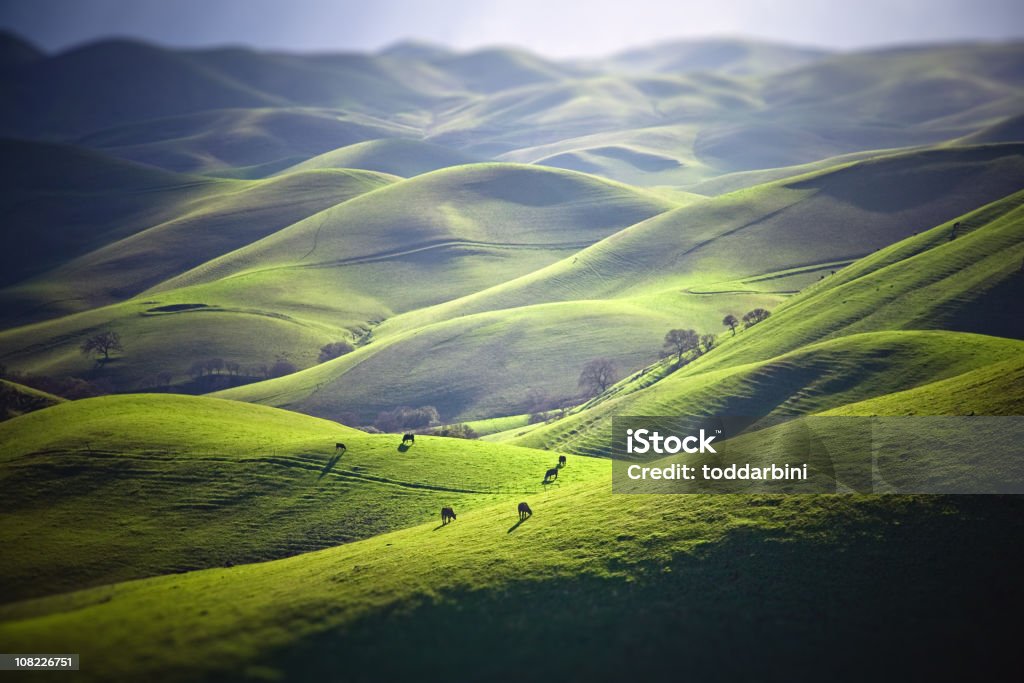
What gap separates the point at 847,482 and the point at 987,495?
770 centimetres

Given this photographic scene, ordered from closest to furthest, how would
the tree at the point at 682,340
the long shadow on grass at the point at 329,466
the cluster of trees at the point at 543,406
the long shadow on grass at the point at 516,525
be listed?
the long shadow on grass at the point at 516,525 → the long shadow on grass at the point at 329,466 → the cluster of trees at the point at 543,406 → the tree at the point at 682,340

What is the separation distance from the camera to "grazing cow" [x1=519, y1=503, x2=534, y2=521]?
56.0 metres

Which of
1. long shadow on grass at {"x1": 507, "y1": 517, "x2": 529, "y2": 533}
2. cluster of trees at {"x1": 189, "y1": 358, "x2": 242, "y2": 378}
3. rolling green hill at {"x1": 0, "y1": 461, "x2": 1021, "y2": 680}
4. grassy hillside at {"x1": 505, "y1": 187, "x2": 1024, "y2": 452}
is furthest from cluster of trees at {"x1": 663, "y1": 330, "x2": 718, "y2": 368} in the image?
cluster of trees at {"x1": 189, "y1": 358, "x2": 242, "y2": 378}

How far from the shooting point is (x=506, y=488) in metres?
→ 72.7

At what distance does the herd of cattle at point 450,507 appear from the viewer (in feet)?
185

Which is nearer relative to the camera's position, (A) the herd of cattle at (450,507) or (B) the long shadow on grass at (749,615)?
(B) the long shadow on grass at (749,615)

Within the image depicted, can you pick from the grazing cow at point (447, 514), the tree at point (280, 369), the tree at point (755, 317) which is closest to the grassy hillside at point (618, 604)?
the grazing cow at point (447, 514)

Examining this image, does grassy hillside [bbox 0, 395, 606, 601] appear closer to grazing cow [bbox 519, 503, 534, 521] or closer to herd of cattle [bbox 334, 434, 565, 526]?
herd of cattle [bbox 334, 434, 565, 526]

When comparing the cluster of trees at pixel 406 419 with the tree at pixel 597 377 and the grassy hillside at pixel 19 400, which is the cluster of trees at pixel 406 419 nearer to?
the tree at pixel 597 377

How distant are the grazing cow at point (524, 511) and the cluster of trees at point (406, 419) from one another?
103 meters

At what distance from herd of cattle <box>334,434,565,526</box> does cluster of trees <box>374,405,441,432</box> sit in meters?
70.7

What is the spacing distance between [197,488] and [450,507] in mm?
26608

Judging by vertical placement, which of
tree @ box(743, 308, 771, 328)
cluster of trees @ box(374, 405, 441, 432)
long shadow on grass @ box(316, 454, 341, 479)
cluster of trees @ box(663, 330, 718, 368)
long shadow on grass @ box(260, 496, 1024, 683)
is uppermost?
tree @ box(743, 308, 771, 328)

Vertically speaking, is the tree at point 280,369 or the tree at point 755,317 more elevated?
the tree at point 755,317
